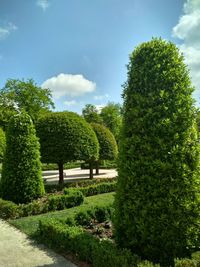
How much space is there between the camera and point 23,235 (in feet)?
25.7

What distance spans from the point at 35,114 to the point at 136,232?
44.6m

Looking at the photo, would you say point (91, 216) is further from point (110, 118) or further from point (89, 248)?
point (110, 118)

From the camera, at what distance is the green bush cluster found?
4.73 m

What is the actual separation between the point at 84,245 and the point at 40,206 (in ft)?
16.2

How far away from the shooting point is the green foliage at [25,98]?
160 feet

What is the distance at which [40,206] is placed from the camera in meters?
10.3

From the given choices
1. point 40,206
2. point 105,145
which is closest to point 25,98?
point 105,145

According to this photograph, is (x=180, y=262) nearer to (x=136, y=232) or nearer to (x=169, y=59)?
(x=136, y=232)

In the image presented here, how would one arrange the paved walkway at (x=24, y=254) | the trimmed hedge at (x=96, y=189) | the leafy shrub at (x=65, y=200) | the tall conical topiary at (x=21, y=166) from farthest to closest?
1. the trimmed hedge at (x=96, y=189)
2. the tall conical topiary at (x=21, y=166)
3. the leafy shrub at (x=65, y=200)
4. the paved walkway at (x=24, y=254)

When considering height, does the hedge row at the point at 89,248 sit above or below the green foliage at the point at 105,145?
below

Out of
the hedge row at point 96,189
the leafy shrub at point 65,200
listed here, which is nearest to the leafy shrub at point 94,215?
the leafy shrub at point 65,200

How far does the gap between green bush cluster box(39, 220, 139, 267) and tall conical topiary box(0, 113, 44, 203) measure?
12.7ft

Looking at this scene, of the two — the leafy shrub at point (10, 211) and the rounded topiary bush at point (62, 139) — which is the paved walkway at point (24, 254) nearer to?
the leafy shrub at point (10, 211)

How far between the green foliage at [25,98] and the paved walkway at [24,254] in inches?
1623
